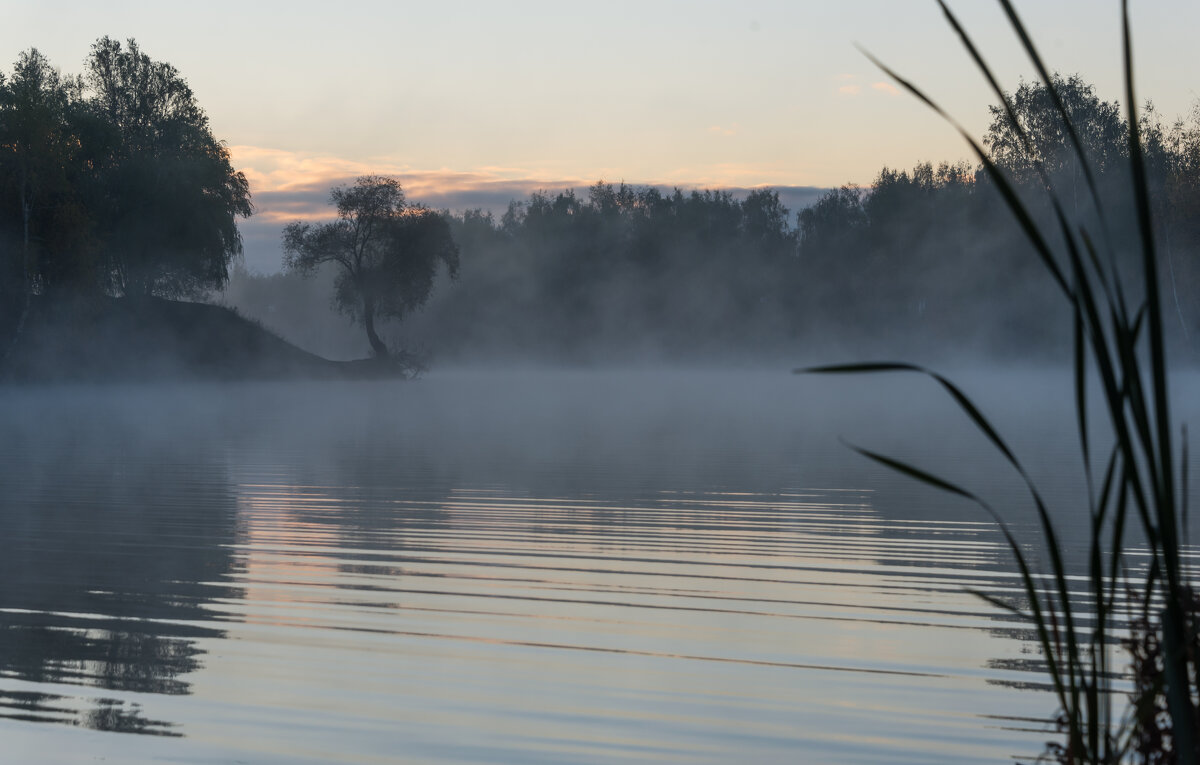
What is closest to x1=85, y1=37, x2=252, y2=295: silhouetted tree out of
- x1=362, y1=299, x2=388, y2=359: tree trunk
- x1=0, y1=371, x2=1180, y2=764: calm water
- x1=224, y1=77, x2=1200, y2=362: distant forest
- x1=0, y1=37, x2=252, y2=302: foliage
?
x1=0, y1=37, x2=252, y2=302: foliage

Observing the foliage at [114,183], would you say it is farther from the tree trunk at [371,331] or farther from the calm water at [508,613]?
the calm water at [508,613]

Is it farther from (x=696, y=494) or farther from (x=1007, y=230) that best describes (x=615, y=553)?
(x=1007, y=230)

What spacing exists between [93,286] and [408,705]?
41155mm

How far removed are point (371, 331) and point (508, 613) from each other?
174 feet

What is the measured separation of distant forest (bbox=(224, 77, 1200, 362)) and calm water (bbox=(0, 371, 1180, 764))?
161 ft

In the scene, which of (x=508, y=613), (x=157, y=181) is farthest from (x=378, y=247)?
(x=508, y=613)

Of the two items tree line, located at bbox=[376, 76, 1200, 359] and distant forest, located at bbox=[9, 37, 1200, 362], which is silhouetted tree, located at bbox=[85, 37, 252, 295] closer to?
distant forest, located at bbox=[9, 37, 1200, 362]

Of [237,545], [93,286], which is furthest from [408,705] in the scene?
[93,286]

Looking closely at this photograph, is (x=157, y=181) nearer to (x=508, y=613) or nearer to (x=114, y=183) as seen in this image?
(x=114, y=183)

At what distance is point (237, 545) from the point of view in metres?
9.88

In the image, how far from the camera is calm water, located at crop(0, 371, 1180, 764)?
15.9ft

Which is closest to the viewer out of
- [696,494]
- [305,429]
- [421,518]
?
[421,518]

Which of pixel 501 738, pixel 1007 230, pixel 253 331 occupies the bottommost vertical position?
pixel 501 738

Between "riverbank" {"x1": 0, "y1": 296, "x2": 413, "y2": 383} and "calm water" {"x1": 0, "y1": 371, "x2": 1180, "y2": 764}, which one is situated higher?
"riverbank" {"x1": 0, "y1": 296, "x2": 413, "y2": 383}
